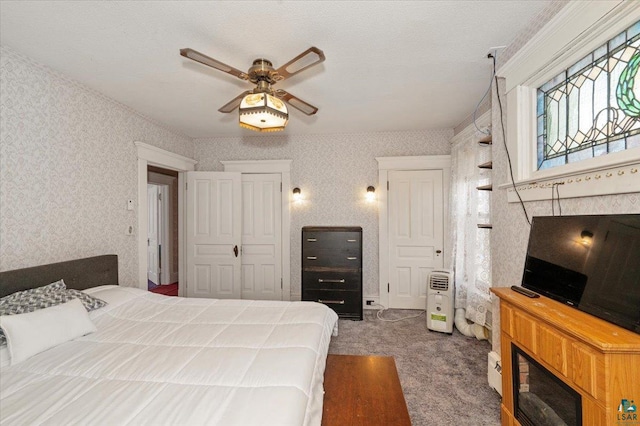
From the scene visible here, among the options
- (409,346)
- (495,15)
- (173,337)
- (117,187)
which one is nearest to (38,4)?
(117,187)

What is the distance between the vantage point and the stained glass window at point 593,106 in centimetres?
114

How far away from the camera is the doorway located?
5242 millimetres

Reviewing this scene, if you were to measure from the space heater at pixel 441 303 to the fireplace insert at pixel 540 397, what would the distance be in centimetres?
162

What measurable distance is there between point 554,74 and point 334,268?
9.26 ft

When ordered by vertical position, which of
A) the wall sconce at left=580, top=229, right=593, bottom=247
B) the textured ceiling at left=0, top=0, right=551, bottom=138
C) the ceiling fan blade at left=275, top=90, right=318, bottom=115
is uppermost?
the textured ceiling at left=0, top=0, right=551, bottom=138

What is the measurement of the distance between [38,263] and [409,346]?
342 cm

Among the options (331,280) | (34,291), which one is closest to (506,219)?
(331,280)

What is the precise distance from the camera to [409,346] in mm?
2822

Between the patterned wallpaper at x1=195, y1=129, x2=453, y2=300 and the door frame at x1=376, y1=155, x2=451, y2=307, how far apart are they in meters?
0.11

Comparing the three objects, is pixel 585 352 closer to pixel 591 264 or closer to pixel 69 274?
pixel 591 264

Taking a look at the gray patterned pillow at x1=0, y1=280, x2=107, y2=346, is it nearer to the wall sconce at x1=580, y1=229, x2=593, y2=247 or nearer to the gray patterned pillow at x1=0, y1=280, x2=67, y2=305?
the gray patterned pillow at x1=0, y1=280, x2=67, y2=305

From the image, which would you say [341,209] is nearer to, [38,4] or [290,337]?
[290,337]

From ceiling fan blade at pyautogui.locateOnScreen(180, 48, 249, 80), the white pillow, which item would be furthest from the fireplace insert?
the white pillow

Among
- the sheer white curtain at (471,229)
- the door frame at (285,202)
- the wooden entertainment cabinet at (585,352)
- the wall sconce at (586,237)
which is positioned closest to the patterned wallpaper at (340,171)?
the door frame at (285,202)
